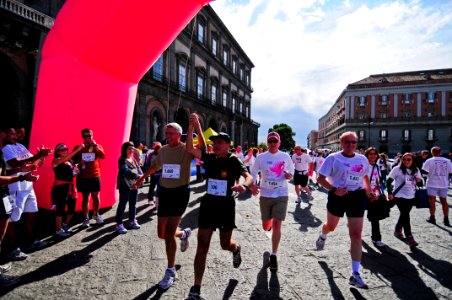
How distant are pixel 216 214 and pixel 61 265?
7.82 ft

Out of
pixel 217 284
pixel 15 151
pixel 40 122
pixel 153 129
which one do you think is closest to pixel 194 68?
pixel 153 129

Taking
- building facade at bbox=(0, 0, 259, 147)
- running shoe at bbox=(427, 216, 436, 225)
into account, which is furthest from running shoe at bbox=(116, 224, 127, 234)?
running shoe at bbox=(427, 216, 436, 225)

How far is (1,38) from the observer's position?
9812 mm

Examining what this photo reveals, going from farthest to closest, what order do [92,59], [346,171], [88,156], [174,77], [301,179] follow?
1. [174,77]
2. [301,179]
3. [92,59]
4. [88,156]
5. [346,171]

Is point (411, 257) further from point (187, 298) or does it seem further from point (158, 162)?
point (158, 162)

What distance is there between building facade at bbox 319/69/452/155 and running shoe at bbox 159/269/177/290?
55.2m

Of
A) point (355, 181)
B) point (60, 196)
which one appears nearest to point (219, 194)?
point (355, 181)

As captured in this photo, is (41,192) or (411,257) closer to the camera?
(411,257)

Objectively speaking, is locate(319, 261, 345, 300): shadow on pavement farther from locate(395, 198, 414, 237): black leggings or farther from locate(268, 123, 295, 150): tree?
locate(268, 123, 295, 150): tree

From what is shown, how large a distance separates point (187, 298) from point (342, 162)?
2.52 metres

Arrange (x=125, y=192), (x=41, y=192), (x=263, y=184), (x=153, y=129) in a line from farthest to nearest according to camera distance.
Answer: (x=153, y=129) < (x=41, y=192) < (x=125, y=192) < (x=263, y=184)

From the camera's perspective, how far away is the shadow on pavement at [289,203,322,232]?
5449 mm

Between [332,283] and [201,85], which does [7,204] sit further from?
[201,85]

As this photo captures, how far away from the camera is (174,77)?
22.1m
